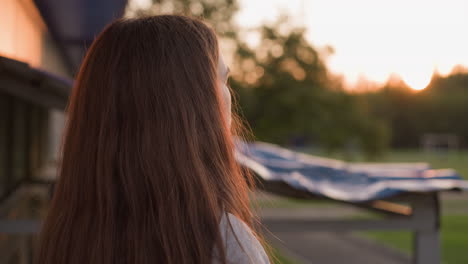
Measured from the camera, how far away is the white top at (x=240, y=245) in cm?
113

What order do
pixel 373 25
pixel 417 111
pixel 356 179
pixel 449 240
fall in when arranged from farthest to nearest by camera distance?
1. pixel 417 111
2. pixel 373 25
3. pixel 449 240
4. pixel 356 179

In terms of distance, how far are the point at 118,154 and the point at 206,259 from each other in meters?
0.32

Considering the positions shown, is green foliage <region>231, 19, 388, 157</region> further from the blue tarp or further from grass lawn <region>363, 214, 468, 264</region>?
the blue tarp

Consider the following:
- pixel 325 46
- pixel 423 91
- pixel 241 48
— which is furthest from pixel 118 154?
pixel 423 91

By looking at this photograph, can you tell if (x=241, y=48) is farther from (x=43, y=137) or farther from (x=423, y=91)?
(x=423, y=91)

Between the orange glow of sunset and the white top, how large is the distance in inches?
523

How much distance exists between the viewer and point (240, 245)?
1.13m

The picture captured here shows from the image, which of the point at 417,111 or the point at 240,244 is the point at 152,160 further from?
the point at 417,111

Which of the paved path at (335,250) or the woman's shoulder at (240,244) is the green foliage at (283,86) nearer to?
the paved path at (335,250)

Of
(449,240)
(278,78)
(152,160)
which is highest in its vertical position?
(278,78)

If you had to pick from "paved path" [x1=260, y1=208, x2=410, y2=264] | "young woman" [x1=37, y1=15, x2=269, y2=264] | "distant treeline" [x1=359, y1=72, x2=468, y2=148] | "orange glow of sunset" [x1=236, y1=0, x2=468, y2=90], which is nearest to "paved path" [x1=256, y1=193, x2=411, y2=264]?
"paved path" [x1=260, y1=208, x2=410, y2=264]

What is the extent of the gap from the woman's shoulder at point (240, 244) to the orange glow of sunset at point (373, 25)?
43.6 ft

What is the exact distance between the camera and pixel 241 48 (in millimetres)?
13945

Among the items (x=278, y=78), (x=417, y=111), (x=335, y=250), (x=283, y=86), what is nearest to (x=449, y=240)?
(x=335, y=250)
